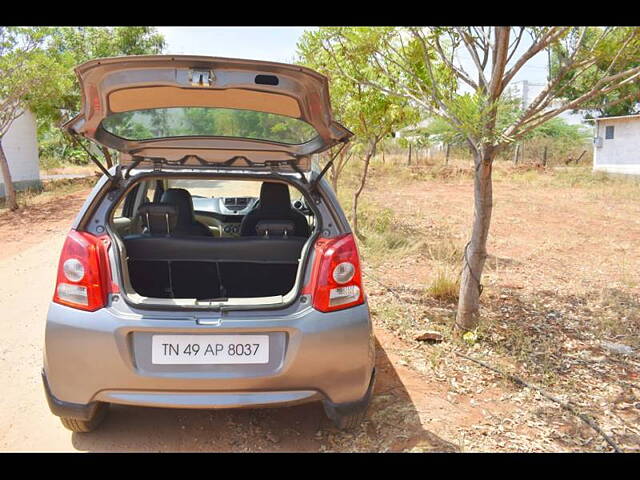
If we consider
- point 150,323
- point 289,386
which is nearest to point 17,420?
point 150,323

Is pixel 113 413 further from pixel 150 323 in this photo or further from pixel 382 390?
pixel 382 390

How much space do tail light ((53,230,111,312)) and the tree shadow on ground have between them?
0.82 m

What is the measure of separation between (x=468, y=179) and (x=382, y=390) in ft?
73.1

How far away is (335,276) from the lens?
277cm

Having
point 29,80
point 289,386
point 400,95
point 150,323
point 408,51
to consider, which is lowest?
point 289,386

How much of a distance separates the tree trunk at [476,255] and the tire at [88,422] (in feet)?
9.39

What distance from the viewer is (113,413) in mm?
3205

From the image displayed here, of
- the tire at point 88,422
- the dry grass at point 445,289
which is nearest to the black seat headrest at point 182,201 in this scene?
the tire at point 88,422

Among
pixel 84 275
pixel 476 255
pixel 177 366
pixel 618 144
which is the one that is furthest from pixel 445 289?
pixel 618 144

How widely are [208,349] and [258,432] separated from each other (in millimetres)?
750

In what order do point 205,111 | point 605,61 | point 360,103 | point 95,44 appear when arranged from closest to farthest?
1. point 205,111
2. point 605,61
3. point 360,103
4. point 95,44

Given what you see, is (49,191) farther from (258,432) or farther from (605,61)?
(605,61)

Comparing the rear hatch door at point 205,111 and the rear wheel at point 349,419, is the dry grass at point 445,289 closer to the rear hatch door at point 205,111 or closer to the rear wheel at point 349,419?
the rear hatch door at point 205,111

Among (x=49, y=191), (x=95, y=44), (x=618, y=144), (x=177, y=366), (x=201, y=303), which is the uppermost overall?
(x=95, y=44)
